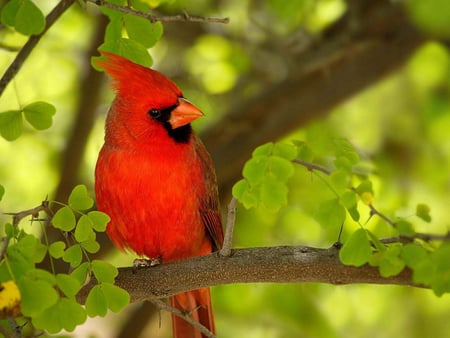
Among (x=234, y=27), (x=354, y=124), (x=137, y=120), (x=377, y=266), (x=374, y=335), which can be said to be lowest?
(x=374, y=335)

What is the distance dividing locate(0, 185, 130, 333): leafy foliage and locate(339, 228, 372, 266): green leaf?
1.62 ft

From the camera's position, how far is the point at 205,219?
2.87 m

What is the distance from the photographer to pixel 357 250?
6.60 ft

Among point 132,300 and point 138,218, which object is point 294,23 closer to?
point 138,218

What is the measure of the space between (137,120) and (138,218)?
0.30 meters

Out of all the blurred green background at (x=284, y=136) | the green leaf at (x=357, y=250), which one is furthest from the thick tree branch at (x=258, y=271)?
the blurred green background at (x=284, y=136)

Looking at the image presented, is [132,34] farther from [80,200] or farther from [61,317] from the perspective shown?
[61,317]

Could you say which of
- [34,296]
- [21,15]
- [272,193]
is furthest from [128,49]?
[34,296]

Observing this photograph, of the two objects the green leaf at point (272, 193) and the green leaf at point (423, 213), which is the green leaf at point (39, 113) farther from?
the green leaf at point (423, 213)

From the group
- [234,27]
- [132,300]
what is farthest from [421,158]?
[132,300]

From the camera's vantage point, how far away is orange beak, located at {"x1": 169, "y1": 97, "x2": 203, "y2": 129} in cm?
273

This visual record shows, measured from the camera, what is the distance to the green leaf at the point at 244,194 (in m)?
2.08

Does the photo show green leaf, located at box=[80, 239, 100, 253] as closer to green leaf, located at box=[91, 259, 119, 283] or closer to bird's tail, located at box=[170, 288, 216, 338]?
green leaf, located at box=[91, 259, 119, 283]

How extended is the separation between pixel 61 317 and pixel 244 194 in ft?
1.56
